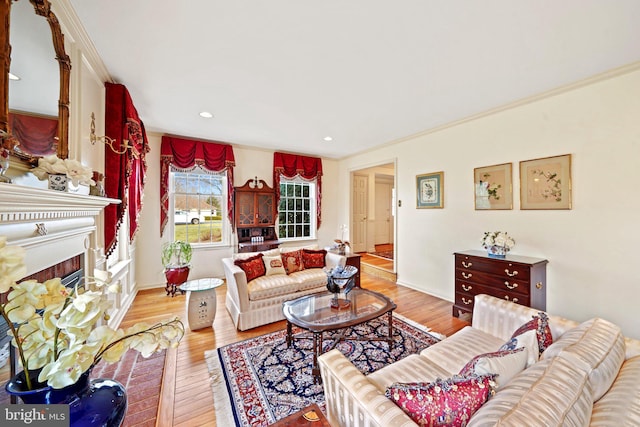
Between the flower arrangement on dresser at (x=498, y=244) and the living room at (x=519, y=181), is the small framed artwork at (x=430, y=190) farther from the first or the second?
the flower arrangement on dresser at (x=498, y=244)

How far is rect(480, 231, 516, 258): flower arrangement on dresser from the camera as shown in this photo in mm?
2744

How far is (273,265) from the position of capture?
3.19 m

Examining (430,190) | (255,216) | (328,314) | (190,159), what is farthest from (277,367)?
(190,159)

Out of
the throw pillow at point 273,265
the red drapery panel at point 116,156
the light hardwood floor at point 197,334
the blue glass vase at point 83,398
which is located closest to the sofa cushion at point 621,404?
the blue glass vase at point 83,398

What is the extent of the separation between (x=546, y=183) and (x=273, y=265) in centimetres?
333

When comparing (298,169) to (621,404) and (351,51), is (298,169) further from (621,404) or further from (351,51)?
(621,404)

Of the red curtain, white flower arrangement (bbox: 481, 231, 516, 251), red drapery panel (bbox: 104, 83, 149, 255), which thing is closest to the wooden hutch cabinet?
red drapery panel (bbox: 104, 83, 149, 255)

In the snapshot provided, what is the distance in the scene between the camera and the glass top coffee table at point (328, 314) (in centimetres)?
195

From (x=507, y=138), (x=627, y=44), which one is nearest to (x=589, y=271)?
(x=507, y=138)

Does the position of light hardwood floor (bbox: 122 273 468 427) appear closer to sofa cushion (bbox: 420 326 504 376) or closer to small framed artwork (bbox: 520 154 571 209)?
sofa cushion (bbox: 420 326 504 376)

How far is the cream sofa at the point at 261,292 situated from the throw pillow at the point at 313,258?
27cm

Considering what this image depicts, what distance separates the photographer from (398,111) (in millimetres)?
3098

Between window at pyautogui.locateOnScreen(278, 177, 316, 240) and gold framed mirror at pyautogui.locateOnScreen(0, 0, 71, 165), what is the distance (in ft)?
12.3

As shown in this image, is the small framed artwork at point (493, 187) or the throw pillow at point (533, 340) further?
the small framed artwork at point (493, 187)
